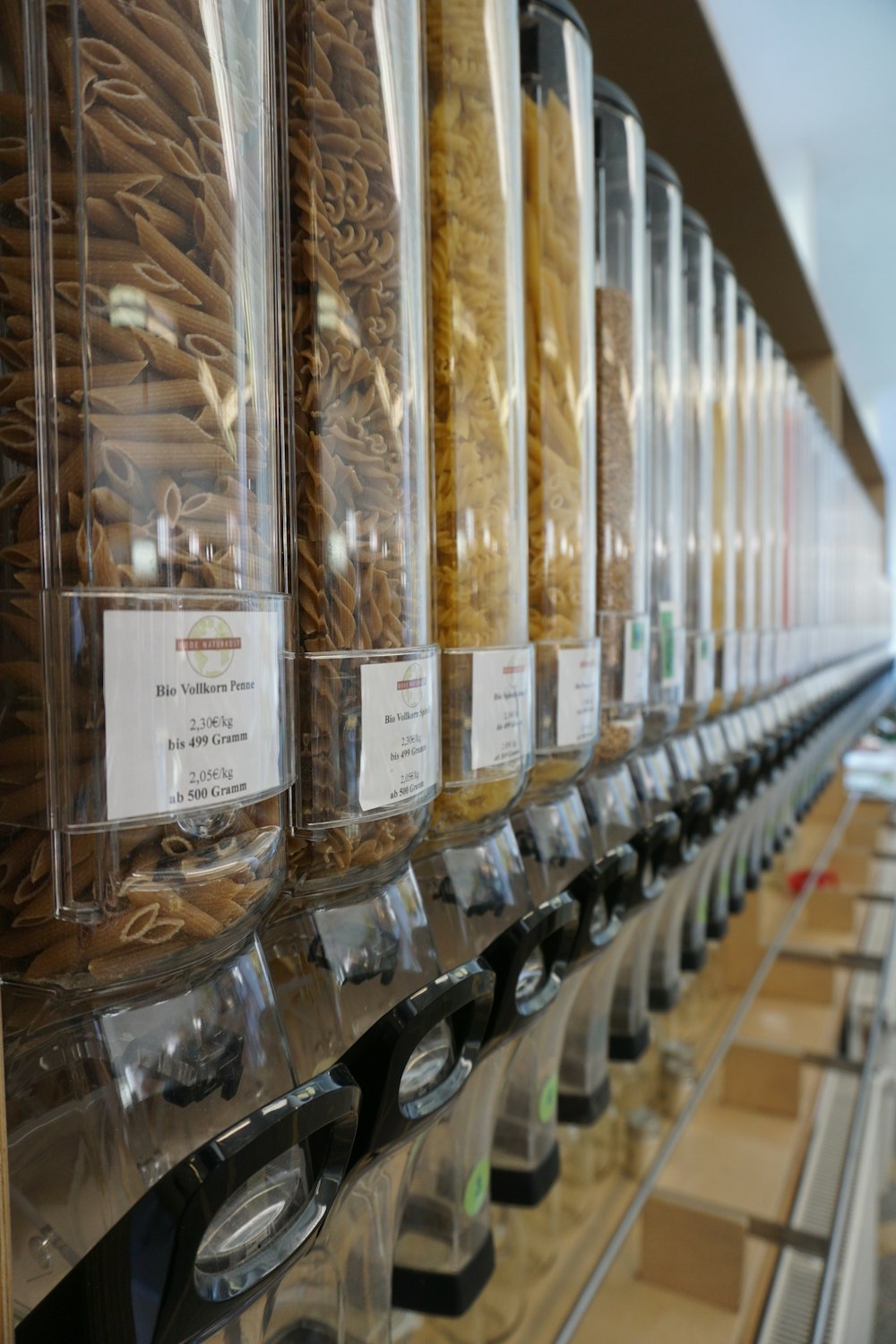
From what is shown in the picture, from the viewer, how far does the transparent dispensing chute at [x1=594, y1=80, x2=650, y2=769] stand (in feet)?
2.43

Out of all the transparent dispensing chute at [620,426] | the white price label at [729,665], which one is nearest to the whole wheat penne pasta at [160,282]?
the transparent dispensing chute at [620,426]

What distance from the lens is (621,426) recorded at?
2.50 feet

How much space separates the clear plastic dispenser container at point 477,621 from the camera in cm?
51

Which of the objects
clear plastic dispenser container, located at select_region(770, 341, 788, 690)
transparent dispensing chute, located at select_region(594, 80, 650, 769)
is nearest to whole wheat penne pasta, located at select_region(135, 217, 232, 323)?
transparent dispensing chute, located at select_region(594, 80, 650, 769)

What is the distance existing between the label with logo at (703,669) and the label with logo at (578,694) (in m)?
0.37

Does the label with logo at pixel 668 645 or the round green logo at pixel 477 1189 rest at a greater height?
the label with logo at pixel 668 645

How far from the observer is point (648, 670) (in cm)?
84

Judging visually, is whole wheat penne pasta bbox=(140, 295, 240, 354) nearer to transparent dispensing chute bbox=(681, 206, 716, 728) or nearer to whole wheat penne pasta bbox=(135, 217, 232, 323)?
whole wheat penne pasta bbox=(135, 217, 232, 323)

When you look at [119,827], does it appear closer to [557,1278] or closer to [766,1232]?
[557,1278]

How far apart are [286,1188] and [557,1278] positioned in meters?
0.72

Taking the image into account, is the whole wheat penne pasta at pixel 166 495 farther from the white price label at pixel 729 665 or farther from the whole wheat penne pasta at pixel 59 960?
the white price label at pixel 729 665

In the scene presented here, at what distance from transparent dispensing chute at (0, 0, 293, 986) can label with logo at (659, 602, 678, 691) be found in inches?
24.3

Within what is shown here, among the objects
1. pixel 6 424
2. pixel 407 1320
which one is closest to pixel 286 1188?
pixel 6 424

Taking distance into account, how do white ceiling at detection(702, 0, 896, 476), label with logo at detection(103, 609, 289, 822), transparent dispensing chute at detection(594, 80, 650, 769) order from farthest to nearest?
white ceiling at detection(702, 0, 896, 476), transparent dispensing chute at detection(594, 80, 650, 769), label with logo at detection(103, 609, 289, 822)
